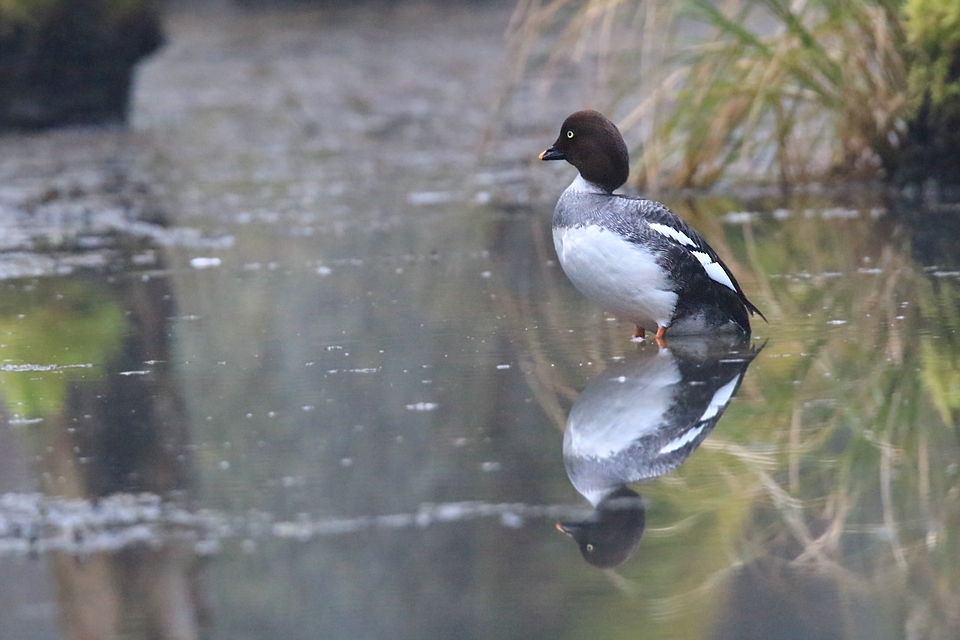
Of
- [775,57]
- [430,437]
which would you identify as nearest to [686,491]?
[430,437]

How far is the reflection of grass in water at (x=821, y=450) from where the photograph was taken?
278 centimetres

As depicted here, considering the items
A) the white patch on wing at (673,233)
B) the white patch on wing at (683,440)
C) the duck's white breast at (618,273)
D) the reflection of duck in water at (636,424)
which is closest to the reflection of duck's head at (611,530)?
the reflection of duck in water at (636,424)

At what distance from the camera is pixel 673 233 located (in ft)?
15.3

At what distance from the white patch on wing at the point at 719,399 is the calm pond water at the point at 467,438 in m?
0.01

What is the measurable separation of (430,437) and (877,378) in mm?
1361

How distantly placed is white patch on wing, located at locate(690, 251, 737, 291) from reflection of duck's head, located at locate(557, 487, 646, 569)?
163 centimetres

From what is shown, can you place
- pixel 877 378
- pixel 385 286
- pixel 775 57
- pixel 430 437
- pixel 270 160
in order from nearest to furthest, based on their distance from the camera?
pixel 430 437
pixel 877 378
pixel 385 286
pixel 775 57
pixel 270 160

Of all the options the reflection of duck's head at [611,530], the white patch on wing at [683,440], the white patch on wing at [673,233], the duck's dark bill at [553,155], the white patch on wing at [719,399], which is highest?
the reflection of duck's head at [611,530]

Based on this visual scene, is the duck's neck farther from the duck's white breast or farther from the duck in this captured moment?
the duck's white breast

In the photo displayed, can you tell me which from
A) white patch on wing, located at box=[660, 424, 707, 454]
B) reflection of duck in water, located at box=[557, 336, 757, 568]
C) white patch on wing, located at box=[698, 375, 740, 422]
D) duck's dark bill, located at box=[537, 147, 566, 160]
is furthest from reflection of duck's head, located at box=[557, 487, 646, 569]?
duck's dark bill, located at box=[537, 147, 566, 160]

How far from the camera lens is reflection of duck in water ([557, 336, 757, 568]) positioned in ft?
9.95

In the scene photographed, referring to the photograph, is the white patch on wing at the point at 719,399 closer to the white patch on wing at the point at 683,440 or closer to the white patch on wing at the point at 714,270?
the white patch on wing at the point at 683,440

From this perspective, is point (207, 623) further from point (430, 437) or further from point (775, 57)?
point (775, 57)

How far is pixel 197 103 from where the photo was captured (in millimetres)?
16688
